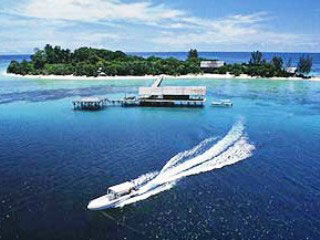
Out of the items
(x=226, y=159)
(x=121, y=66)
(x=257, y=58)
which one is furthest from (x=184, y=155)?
(x=257, y=58)

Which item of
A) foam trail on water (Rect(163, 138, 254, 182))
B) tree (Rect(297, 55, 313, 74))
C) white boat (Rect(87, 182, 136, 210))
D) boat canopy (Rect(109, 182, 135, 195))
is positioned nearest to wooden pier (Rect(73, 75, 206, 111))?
foam trail on water (Rect(163, 138, 254, 182))

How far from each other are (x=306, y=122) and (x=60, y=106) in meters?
57.0

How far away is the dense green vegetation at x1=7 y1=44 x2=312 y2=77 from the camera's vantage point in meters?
159

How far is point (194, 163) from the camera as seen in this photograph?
4597 cm

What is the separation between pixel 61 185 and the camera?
3938cm

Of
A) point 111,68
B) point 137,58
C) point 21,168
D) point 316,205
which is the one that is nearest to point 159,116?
point 21,168

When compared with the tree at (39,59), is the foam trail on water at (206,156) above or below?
below

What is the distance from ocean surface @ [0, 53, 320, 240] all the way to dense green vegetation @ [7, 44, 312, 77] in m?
79.0

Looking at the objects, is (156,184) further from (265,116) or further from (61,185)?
(265,116)

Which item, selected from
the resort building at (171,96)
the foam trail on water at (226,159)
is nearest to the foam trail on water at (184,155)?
the foam trail on water at (226,159)

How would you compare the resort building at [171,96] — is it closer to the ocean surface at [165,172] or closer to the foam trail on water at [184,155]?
the ocean surface at [165,172]

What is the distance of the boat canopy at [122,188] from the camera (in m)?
35.6

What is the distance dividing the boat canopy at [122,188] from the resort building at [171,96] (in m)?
52.1

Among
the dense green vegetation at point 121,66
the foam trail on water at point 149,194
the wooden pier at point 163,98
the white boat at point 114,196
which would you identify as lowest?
the foam trail on water at point 149,194
